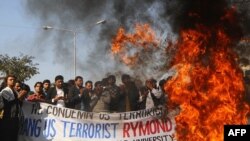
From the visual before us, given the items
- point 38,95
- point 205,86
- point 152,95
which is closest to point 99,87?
point 152,95

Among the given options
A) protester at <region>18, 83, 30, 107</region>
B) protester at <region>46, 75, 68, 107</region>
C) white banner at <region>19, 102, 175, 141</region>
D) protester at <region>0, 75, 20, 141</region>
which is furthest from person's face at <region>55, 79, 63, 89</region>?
protester at <region>0, 75, 20, 141</region>

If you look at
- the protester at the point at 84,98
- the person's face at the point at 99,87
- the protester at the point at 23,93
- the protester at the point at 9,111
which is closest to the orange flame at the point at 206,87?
the person's face at the point at 99,87

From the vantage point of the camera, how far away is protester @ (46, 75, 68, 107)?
10.7 meters

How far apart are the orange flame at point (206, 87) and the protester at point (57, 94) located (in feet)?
7.57

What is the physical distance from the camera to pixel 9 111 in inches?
385

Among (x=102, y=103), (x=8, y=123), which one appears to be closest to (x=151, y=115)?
(x=102, y=103)

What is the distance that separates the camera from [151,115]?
11.0m

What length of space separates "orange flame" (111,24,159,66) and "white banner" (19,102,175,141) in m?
2.04

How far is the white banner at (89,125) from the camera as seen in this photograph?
1034cm

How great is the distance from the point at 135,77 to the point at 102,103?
1.98 metres

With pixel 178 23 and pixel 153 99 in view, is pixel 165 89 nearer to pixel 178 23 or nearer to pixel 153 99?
pixel 153 99

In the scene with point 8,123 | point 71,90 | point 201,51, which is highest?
point 201,51

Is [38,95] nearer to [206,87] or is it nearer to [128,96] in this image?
[128,96]

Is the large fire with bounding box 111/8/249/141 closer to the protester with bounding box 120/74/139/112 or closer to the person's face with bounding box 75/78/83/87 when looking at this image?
the protester with bounding box 120/74/139/112
